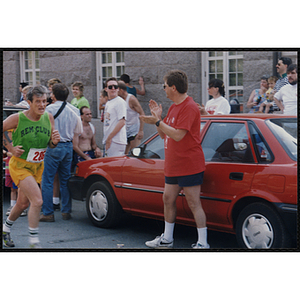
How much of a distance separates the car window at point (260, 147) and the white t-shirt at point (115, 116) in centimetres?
279

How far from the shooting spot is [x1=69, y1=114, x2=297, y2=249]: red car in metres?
4.19

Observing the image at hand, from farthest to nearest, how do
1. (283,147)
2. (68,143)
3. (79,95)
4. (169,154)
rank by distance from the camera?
(79,95)
(68,143)
(169,154)
(283,147)

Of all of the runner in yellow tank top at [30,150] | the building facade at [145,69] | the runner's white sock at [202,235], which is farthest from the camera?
the building facade at [145,69]

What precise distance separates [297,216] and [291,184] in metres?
0.31

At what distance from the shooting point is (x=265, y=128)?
455cm

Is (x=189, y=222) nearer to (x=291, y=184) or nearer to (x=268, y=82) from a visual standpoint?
(x=291, y=184)

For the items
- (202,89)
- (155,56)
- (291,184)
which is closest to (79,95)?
(155,56)

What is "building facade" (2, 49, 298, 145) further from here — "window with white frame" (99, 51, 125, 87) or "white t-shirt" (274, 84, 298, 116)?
"white t-shirt" (274, 84, 298, 116)

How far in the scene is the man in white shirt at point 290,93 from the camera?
5.81m

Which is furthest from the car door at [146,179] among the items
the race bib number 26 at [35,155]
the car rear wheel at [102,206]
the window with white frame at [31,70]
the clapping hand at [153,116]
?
the window with white frame at [31,70]

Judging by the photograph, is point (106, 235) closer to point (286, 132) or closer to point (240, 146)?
point (240, 146)

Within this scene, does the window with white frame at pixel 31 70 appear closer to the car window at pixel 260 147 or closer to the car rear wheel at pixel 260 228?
the car window at pixel 260 147

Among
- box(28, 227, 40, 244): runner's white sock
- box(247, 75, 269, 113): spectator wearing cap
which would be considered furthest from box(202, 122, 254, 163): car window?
box(247, 75, 269, 113): spectator wearing cap

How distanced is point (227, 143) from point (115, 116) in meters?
2.63
